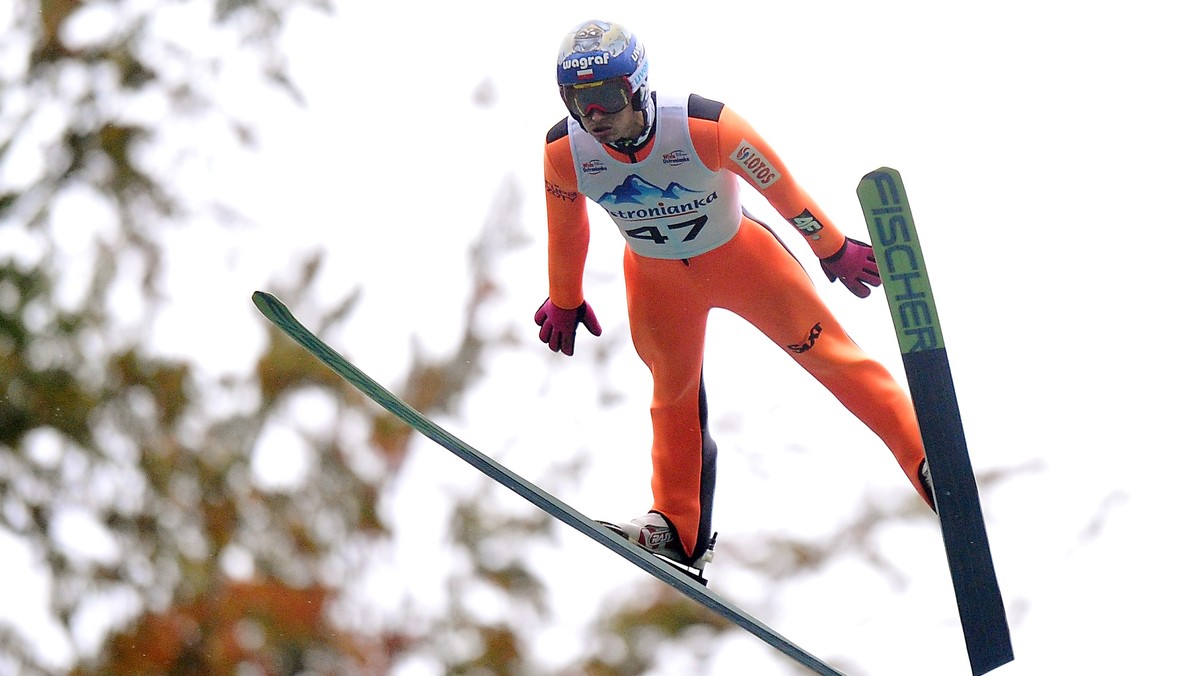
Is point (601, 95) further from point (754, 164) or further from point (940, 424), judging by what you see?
point (940, 424)

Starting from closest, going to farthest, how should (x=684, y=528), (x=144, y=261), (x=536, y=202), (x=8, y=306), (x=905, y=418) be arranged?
(x=905, y=418) < (x=684, y=528) < (x=536, y=202) < (x=8, y=306) < (x=144, y=261)

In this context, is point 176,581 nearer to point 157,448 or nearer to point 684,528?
point 157,448

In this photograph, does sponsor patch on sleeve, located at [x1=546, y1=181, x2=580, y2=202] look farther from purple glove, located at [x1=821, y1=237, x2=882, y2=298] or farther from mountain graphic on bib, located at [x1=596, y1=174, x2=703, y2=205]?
purple glove, located at [x1=821, y1=237, x2=882, y2=298]

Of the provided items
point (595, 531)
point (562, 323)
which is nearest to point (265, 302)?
point (562, 323)

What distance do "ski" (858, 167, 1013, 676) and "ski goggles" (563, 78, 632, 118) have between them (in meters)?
0.58

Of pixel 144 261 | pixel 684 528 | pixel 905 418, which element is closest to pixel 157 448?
pixel 144 261

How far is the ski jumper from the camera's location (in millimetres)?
3076

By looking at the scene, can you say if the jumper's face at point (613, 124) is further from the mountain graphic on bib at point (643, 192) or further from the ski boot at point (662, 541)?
the ski boot at point (662, 541)

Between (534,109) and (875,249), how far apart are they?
3.20 m

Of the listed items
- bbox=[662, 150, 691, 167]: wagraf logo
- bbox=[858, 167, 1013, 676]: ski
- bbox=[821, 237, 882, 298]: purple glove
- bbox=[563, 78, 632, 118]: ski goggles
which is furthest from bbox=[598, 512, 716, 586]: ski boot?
bbox=[563, 78, 632, 118]: ski goggles

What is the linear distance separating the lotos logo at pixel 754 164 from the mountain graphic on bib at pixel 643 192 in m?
0.15

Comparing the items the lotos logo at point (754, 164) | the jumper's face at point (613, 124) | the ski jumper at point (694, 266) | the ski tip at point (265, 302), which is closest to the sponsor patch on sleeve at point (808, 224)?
the ski jumper at point (694, 266)

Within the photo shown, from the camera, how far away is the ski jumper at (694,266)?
3.08 m

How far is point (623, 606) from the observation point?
22.1 feet
